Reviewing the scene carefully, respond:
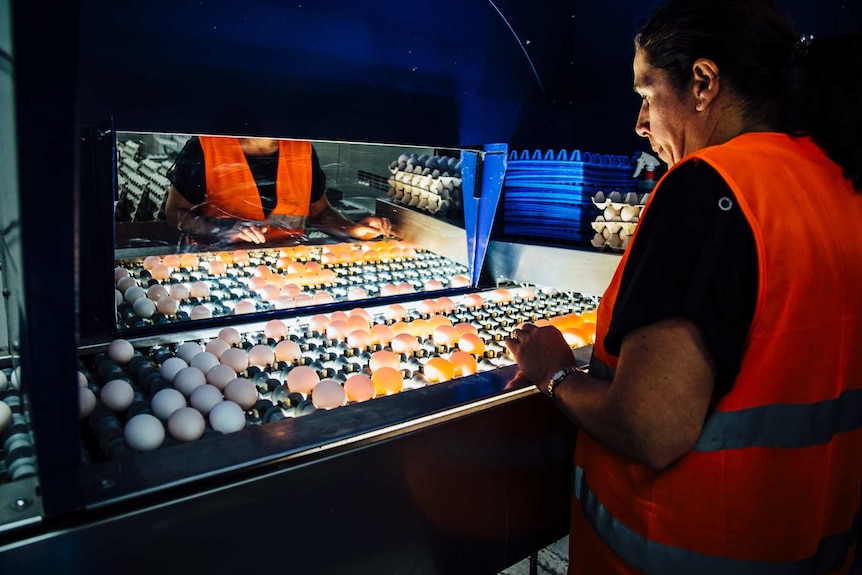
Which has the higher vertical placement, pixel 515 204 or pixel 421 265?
pixel 515 204

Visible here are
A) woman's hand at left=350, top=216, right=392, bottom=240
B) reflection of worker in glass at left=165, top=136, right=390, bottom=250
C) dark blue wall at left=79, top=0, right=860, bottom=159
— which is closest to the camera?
dark blue wall at left=79, top=0, right=860, bottom=159

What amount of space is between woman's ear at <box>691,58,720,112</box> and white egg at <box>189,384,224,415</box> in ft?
3.84

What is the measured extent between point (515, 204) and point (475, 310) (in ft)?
Answer: 3.23

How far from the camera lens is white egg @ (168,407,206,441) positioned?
1.23 metres

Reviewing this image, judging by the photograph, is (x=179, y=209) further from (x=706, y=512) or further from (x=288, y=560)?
(x=706, y=512)

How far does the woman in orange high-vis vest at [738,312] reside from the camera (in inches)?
32.2

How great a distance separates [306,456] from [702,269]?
0.75 meters

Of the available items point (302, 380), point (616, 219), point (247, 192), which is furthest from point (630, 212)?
point (302, 380)

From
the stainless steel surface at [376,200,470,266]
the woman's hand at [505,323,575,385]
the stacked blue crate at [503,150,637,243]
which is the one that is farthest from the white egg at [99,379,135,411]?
the stacked blue crate at [503,150,637,243]

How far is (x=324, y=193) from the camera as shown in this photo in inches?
89.7

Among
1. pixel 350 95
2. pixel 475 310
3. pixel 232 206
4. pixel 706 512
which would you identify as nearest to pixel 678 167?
pixel 706 512

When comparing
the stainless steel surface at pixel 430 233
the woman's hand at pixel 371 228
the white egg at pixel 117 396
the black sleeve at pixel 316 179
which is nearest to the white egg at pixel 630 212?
the stainless steel surface at pixel 430 233

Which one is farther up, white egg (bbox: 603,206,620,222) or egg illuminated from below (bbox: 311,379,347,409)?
white egg (bbox: 603,206,620,222)

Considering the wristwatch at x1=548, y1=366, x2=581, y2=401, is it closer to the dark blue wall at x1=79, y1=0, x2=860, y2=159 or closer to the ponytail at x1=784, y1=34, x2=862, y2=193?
the ponytail at x1=784, y1=34, x2=862, y2=193
